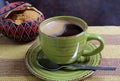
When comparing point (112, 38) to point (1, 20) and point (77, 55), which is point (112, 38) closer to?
point (77, 55)

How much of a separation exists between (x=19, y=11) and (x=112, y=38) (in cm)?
28

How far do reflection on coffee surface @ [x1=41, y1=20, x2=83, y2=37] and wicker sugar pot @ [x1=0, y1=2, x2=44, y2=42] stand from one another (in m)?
0.07

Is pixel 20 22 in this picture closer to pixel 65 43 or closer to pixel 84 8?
pixel 65 43

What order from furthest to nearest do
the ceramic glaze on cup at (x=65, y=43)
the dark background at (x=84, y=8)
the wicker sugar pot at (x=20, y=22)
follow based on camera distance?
the dark background at (x=84, y=8) < the wicker sugar pot at (x=20, y=22) < the ceramic glaze on cup at (x=65, y=43)

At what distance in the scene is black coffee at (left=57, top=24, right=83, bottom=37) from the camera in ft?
1.74

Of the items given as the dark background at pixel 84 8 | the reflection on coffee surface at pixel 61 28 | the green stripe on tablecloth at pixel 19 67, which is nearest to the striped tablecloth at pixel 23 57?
the green stripe on tablecloth at pixel 19 67

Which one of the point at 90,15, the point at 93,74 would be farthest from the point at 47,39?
the point at 90,15

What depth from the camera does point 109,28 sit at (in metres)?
0.69

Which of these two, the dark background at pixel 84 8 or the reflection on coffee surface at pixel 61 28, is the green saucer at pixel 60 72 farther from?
the dark background at pixel 84 8

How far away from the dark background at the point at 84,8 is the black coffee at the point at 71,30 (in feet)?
2.89

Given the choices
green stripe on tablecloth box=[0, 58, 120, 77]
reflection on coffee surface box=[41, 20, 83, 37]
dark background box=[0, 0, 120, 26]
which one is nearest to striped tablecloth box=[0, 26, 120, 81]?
green stripe on tablecloth box=[0, 58, 120, 77]

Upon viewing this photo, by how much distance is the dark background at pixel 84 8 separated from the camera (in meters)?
1.44

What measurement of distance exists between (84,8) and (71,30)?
37.7 inches

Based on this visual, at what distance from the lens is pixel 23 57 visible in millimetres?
586
